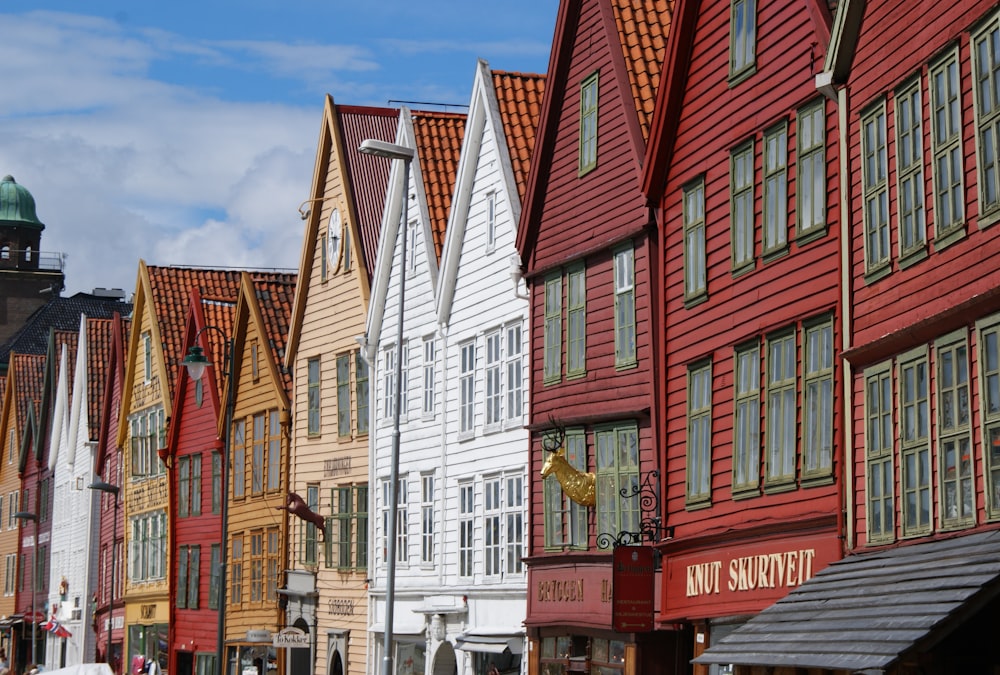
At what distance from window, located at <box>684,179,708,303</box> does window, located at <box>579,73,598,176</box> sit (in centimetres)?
385

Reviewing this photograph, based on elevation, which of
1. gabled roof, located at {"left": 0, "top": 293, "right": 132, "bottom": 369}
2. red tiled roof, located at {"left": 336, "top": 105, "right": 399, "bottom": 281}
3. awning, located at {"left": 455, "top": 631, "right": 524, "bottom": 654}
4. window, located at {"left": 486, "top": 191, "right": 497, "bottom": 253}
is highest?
gabled roof, located at {"left": 0, "top": 293, "right": 132, "bottom": 369}

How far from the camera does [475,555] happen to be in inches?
1344

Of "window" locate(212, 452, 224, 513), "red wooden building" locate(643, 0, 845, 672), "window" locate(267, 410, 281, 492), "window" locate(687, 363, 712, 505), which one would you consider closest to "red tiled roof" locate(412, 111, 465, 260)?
"window" locate(267, 410, 281, 492)

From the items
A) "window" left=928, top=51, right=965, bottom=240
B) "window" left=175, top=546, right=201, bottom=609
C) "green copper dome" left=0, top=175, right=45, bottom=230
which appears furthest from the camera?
"green copper dome" left=0, top=175, right=45, bottom=230

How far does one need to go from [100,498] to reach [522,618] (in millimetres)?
35948

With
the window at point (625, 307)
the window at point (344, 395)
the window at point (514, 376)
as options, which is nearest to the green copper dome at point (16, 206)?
the window at point (344, 395)

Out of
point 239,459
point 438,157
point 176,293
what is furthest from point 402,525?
point 176,293

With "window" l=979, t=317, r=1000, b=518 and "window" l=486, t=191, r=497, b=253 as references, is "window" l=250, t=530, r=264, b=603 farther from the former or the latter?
"window" l=979, t=317, r=1000, b=518

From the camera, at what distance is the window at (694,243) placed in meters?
25.2

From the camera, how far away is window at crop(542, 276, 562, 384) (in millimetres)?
30281

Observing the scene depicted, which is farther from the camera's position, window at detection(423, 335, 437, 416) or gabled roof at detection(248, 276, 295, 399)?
gabled roof at detection(248, 276, 295, 399)

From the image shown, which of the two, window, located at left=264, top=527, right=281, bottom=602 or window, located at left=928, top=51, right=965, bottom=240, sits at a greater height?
window, located at left=928, top=51, right=965, bottom=240

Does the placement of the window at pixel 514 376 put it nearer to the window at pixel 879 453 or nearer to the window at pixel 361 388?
the window at pixel 361 388

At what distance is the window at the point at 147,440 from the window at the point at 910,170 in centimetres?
3998
